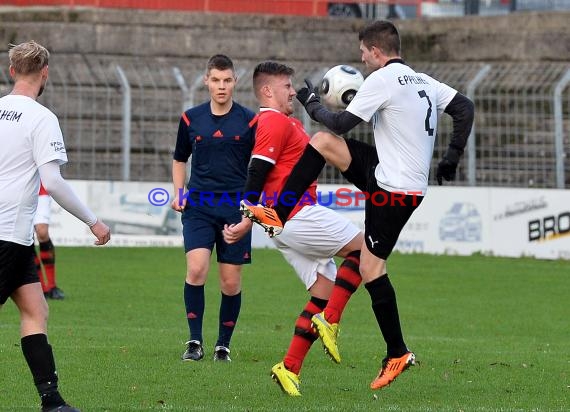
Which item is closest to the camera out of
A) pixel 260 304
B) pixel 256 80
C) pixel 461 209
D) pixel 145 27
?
pixel 256 80

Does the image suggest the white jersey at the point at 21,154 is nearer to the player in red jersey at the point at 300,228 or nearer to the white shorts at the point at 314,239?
the player in red jersey at the point at 300,228

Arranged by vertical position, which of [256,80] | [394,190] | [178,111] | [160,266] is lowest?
[160,266]

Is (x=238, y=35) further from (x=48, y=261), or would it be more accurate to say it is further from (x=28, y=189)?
(x=28, y=189)

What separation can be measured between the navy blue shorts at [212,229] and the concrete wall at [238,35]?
16513mm

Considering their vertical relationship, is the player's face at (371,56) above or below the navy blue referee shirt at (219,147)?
above

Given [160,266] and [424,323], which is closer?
[424,323]

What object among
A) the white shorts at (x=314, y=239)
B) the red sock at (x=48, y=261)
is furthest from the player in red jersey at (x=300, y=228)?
the red sock at (x=48, y=261)

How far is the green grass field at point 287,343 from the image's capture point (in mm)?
7531

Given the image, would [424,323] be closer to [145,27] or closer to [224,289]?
[224,289]

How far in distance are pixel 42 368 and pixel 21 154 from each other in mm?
1164

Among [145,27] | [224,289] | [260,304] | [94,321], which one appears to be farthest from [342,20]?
[224,289]

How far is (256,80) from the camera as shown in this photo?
8.70 m

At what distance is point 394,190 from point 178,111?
589 inches

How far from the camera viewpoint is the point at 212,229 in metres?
9.38
